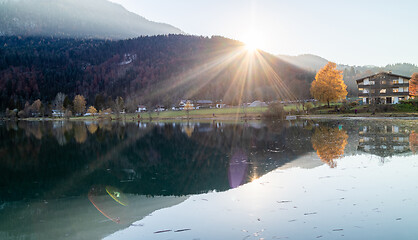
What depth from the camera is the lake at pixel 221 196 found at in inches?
328

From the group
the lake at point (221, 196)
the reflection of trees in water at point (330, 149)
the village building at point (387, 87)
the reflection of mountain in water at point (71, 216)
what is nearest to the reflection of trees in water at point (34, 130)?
the lake at point (221, 196)

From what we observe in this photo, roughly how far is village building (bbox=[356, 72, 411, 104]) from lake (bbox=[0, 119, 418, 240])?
6497 centimetres

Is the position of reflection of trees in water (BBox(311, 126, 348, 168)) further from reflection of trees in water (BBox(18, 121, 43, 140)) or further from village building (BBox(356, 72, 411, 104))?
village building (BBox(356, 72, 411, 104))

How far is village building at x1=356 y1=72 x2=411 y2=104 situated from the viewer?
7612 centimetres

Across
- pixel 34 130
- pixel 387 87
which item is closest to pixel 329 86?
pixel 387 87

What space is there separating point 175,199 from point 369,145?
54.0 ft

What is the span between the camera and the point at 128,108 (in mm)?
119188

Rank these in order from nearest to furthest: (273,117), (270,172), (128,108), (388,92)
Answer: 1. (270,172)
2. (273,117)
3. (388,92)
4. (128,108)

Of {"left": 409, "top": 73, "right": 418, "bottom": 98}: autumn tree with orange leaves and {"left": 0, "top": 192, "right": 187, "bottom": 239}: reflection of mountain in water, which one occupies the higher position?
{"left": 409, "top": 73, "right": 418, "bottom": 98}: autumn tree with orange leaves

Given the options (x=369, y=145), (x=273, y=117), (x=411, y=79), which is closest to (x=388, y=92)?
(x=411, y=79)

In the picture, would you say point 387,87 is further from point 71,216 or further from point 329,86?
point 71,216

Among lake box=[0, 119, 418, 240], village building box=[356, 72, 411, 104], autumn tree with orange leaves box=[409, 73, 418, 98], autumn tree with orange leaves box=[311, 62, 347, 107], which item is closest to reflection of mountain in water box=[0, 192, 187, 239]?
lake box=[0, 119, 418, 240]

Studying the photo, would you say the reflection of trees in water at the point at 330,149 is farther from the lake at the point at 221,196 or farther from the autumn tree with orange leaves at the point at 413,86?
the autumn tree with orange leaves at the point at 413,86

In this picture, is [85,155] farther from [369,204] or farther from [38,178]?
[369,204]
